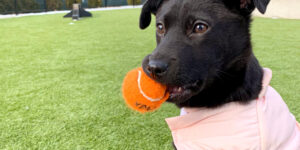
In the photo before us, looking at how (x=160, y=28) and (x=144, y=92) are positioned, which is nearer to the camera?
(x=144, y=92)

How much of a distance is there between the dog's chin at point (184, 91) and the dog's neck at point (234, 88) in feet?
0.34

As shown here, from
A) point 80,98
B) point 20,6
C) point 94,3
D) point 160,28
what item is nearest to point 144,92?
point 160,28

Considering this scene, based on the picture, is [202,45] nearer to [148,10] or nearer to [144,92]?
[144,92]

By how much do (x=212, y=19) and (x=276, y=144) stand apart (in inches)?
34.2

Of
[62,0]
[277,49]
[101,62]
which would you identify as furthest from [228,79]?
[62,0]

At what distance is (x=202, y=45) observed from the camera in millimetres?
1595

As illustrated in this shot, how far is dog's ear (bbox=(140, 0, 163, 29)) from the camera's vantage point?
2127 millimetres

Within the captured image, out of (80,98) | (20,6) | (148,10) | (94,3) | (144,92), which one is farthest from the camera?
(94,3)

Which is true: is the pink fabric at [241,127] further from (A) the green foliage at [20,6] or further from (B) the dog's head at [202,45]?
(A) the green foliage at [20,6]

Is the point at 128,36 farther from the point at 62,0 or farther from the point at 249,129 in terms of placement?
the point at 62,0

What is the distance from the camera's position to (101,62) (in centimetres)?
488

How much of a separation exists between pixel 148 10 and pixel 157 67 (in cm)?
91

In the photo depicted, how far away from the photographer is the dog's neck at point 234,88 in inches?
64.5

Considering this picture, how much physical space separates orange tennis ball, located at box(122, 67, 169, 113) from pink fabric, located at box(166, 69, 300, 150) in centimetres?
25
